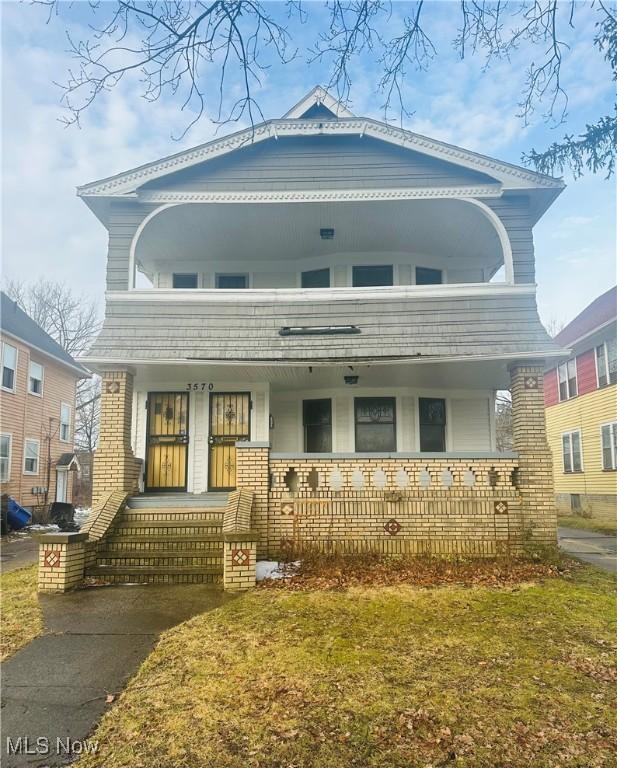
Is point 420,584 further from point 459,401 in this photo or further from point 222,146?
point 222,146

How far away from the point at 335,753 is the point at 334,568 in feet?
14.7

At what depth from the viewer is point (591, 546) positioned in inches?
449

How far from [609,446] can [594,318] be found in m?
4.52

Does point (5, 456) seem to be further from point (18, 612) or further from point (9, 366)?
point (18, 612)

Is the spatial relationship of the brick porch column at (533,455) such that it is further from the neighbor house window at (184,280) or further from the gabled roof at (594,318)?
the gabled roof at (594,318)

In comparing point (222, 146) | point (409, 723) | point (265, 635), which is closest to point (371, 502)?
point (265, 635)

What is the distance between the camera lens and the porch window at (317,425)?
436 inches

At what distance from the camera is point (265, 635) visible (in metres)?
4.95

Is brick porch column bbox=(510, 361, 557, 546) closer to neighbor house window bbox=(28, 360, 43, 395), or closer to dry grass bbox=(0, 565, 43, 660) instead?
dry grass bbox=(0, 565, 43, 660)

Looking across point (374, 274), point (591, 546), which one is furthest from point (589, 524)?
point (374, 274)

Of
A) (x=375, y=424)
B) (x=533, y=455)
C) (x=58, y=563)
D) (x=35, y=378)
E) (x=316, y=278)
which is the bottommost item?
(x=58, y=563)

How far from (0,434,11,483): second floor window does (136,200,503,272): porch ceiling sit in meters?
9.49

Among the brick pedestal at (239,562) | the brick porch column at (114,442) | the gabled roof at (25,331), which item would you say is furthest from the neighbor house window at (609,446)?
the gabled roof at (25,331)

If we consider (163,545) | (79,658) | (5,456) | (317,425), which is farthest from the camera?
(5,456)
